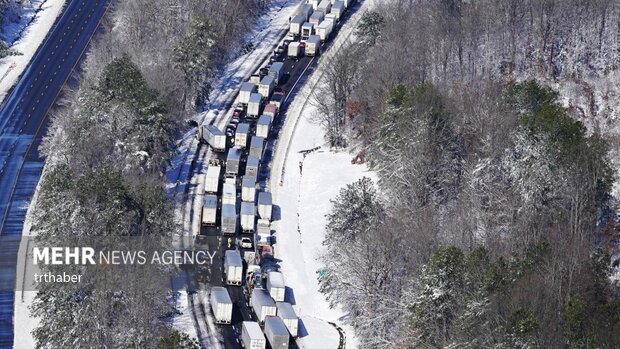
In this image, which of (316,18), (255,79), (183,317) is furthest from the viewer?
(316,18)

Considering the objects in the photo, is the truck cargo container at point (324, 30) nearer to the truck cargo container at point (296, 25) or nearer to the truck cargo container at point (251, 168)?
the truck cargo container at point (296, 25)

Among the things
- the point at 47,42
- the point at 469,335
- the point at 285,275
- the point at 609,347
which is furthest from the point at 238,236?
the point at 47,42

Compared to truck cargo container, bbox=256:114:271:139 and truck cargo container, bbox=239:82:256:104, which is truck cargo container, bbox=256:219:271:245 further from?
truck cargo container, bbox=239:82:256:104

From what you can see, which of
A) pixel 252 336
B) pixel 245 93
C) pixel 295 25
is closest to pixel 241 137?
pixel 245 93

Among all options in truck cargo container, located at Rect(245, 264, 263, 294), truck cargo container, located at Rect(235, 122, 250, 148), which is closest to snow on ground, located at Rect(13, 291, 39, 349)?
truck cargo container, located at Rect(245, 264, 263, 294)

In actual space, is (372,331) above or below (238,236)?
below

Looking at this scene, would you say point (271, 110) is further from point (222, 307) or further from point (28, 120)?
point (222, 307)

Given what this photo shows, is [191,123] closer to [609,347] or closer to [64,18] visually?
[64,18]
